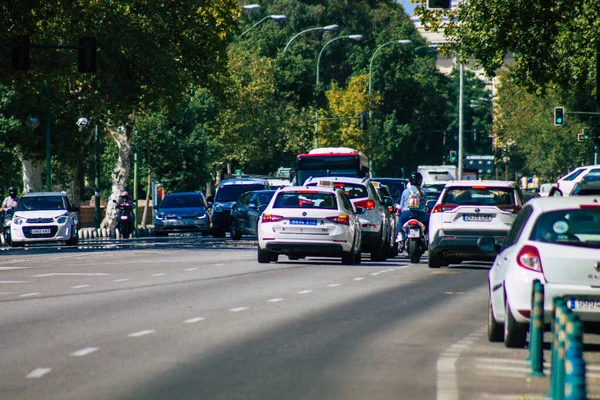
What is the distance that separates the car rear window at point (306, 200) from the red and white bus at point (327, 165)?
2205 cm

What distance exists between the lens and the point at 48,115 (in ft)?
145

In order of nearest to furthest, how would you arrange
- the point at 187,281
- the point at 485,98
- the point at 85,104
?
the point at 187,281, the point at 85,104, the point at 485,98

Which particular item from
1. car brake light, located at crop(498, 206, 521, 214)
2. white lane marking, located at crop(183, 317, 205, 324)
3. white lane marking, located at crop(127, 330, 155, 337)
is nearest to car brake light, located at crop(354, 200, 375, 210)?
car brake light, located at crop(498, 206, 521, 214)

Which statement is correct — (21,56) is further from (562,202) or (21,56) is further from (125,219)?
(562,202)

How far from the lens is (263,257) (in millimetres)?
26125

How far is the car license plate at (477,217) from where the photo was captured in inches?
948

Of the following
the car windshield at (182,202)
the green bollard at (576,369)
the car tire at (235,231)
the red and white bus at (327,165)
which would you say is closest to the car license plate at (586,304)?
the green bollard at (576,369)

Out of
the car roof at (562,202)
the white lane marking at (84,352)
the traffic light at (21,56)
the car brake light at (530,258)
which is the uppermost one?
the traffic light at (21,56)

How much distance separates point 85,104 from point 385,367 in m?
33.0

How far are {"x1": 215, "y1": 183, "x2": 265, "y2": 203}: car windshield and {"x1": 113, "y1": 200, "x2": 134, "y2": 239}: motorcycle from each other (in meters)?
3.03

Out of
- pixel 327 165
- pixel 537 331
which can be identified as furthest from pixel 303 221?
pixel 327 165

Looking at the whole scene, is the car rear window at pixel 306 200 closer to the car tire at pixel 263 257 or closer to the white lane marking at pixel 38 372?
the car tire at pixel 263 257

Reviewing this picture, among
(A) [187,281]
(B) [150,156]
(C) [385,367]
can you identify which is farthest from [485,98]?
(C) [385,367]

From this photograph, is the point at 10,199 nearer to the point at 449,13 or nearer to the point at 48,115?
the point at 48,115
